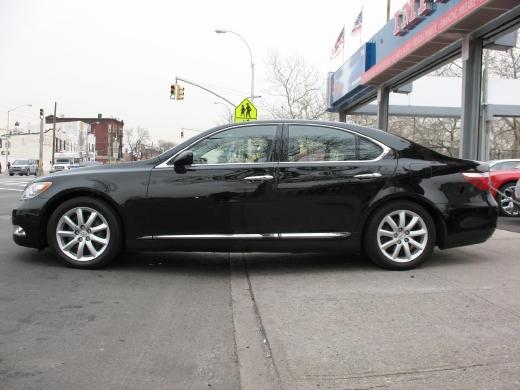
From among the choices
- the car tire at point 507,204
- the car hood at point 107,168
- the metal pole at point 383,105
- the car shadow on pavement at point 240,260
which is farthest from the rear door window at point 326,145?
the metal pole at point 383,105

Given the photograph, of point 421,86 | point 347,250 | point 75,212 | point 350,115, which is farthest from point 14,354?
point 350,115

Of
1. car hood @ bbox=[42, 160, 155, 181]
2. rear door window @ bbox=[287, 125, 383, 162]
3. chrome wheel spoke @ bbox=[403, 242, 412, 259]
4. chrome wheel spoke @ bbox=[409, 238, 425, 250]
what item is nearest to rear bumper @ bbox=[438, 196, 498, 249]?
chrome wheel spoke @ bbox=[409, 238, 425, 250]

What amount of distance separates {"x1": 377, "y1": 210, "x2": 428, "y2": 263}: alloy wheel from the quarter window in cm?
140

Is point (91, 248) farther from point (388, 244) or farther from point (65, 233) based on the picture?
point (388, 244)

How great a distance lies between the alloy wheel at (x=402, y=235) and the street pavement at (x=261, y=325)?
219 mm

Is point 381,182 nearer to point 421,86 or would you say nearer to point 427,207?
point 427,207

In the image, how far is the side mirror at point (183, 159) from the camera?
5340mm

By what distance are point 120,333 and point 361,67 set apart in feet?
54.8

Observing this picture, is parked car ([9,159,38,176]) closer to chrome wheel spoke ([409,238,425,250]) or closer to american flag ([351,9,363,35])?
american flag ([351,9,363,35])

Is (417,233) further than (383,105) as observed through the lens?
No

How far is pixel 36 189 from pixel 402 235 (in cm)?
386

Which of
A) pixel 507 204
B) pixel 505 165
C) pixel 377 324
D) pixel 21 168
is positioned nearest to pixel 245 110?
pixel 505 165

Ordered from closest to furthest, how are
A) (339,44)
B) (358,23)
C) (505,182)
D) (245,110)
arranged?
(505,182) → (245,110) → (358,23) → (339,44)

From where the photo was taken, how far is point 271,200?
5.32 metres
